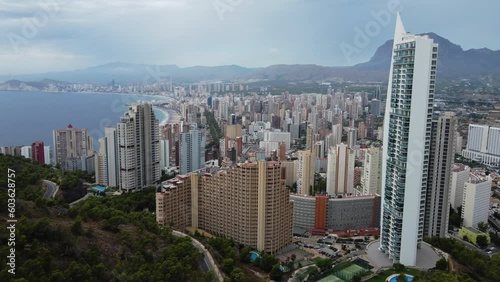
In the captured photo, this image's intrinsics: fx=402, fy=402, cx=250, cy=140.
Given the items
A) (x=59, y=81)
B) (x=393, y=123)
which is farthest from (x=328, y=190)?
(x=59, y=81)

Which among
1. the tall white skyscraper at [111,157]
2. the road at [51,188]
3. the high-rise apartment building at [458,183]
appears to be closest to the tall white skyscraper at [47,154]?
the tall white skyscraper at [111,157]

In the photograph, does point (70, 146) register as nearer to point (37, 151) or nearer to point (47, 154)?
point (47, 154)

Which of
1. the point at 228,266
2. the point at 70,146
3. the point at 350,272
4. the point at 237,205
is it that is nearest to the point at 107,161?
the point at 70,146

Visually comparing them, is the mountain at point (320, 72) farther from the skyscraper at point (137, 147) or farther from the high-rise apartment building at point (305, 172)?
the high-rise apartment building at point (305, 172)

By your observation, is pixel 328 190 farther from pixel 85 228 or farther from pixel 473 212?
pixel 85 228

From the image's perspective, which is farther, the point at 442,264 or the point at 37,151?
the point at 37,151
